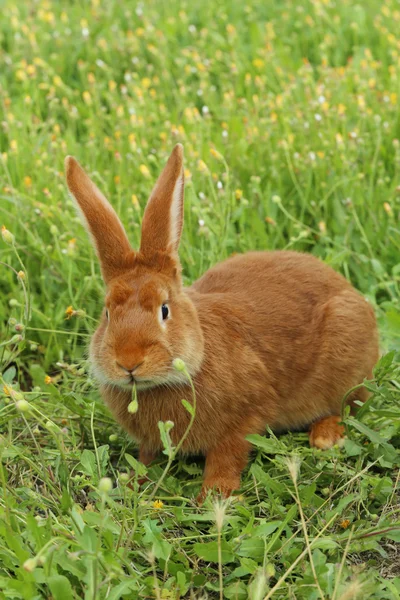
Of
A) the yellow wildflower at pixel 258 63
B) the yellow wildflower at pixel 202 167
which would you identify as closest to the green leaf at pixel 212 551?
the yellow wildflower at pixel 202 167

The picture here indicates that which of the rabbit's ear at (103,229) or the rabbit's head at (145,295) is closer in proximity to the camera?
the rabbit's head at (145,295)

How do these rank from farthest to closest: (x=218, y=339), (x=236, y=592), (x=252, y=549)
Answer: (x=218, y=339) < (x=252, y=549) < (x=236, y=592)

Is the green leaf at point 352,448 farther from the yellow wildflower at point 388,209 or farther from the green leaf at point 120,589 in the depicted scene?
the yellow wildflower at point 388,209

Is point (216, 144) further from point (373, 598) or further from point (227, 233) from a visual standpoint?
point (373, 598)

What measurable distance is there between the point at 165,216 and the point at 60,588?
1.30m

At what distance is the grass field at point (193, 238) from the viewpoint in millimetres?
2766

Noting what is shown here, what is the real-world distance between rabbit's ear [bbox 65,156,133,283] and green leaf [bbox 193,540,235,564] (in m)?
0.99

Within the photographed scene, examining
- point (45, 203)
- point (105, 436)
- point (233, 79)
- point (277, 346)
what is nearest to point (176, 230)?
point (277, 346)

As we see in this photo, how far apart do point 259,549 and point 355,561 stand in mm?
326

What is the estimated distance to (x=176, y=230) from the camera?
10.8ft

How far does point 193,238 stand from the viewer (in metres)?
4.56

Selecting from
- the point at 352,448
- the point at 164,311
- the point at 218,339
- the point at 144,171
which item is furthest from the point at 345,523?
the point at 144,171

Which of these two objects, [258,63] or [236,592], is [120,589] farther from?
[258,63]

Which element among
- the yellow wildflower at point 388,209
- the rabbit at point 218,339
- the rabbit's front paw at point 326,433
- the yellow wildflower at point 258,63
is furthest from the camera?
the yellow wildflower at point 258,63
